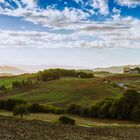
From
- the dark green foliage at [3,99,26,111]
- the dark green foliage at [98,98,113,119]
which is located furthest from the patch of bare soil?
the dark green foliage at [3,99,26,111]

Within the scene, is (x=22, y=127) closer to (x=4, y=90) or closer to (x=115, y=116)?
(x=115, y=116)

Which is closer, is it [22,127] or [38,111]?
[22,127]

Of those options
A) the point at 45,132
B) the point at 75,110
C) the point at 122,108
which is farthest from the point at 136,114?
the point at 45,132

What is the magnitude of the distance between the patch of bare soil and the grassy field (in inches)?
4272

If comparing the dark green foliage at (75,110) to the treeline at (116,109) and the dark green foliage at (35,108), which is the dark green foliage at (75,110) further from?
the dark green foliage at (35,108)

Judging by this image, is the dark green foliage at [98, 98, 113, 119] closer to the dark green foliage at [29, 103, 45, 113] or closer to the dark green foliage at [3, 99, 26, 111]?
the dark green foliage at [29, 103, 45, 113]

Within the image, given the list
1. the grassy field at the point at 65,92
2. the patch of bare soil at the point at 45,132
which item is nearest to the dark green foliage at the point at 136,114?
the patch of bare soil at the point at 45,132

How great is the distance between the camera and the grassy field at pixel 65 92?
493 ft

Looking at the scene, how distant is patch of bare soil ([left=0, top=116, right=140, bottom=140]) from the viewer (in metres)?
24.8

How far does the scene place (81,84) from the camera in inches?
7466

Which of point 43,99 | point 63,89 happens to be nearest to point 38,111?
point 43,99

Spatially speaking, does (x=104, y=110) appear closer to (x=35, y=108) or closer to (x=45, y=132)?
(x=35, y=108)

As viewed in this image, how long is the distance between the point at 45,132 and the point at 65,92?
142181mm

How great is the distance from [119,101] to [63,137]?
55800 millimetres
